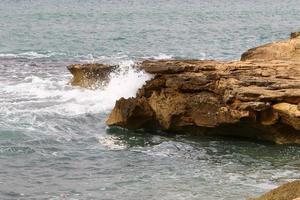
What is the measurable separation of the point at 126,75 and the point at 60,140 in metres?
4.70

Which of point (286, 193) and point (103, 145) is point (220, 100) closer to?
point (103, 145)

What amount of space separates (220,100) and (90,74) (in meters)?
8.64

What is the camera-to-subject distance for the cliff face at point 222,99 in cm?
1634

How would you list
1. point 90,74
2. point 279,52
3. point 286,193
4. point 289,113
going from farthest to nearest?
point 90,74 → point 279,52 → point 289,113 → point 286,193

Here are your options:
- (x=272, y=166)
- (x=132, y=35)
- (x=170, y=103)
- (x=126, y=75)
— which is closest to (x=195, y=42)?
(x=132, y=35)

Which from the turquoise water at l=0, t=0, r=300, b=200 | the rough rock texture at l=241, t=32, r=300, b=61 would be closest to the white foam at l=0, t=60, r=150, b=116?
the turquoise water at l=0, t=0, r=300, b=200

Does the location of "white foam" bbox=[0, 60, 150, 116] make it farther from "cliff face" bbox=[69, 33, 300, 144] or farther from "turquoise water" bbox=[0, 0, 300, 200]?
"cliff face" bbox=[69, 33, 300, 144]

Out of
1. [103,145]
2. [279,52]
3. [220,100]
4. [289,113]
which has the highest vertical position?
[279,52]

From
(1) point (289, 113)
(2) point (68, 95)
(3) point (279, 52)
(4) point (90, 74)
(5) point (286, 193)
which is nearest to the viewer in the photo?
(5) point (286, 193)

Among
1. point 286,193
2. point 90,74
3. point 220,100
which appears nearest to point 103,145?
point 220,100

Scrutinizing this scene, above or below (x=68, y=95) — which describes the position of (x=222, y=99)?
above

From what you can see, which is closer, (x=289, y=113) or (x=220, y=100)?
(x=289, y=113)

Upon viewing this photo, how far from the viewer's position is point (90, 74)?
2480cm

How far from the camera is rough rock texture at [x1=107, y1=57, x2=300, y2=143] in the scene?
16.3m
